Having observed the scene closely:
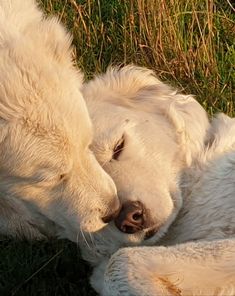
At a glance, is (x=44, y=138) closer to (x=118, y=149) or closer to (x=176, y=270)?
(x=118, y=149)

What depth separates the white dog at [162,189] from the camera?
3.81 m

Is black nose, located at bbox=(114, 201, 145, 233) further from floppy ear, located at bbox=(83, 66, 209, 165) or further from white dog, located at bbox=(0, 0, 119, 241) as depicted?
floppy ear, located at bbox=(83, 66, 209, 165)

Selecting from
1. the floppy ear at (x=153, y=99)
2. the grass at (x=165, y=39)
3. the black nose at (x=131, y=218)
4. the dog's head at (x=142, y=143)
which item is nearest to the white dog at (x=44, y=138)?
the black nose at (x=131, y=218)

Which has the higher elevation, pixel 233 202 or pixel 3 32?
pixel 3 32

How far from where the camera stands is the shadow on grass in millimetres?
4672

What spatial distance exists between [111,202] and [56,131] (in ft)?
1.39

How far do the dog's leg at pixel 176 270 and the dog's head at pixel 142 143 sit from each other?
25 cm

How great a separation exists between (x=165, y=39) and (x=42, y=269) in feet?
7.11

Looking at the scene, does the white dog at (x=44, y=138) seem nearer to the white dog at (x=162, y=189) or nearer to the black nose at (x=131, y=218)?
the black nose at (x=131, y=218)

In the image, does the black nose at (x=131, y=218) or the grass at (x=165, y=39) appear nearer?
the black nose at (x=131, y=218)

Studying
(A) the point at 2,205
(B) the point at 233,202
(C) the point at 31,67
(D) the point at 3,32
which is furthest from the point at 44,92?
(B) the point at 233,202

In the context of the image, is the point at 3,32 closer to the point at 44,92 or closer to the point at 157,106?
the point at 44,92

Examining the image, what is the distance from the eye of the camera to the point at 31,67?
3863 millimetres

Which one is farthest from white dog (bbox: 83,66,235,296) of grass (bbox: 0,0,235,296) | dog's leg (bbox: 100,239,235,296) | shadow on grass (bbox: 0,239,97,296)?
grass (bbox: 0,0,235,296)
